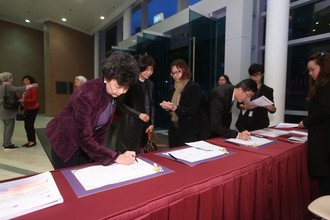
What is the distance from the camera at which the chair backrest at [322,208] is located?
3.84ft

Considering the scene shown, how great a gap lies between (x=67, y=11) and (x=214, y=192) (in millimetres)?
9237

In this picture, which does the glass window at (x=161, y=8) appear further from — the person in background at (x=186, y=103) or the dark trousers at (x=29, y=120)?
the person in background at (x=186, y=103)

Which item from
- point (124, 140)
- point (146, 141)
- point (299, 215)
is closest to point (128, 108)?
point (124, 140)

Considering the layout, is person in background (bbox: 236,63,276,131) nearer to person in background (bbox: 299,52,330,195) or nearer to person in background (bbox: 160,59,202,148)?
person in background (bbox: 160,59,202,148)

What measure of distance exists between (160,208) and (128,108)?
4.05ft

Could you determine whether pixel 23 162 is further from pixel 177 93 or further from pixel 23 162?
pixel 177 93

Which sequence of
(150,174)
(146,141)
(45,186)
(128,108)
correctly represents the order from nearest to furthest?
1. (45,186)
2. (150,174)
3. (128,108)
4. (146,141)

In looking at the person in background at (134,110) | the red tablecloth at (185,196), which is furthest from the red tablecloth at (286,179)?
the person in background at (134,110)

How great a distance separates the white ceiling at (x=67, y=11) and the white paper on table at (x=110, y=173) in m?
7.18

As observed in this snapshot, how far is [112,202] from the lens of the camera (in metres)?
0.77

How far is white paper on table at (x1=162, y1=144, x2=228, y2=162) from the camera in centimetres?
126

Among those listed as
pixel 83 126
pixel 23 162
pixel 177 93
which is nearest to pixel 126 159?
pixel 83 126

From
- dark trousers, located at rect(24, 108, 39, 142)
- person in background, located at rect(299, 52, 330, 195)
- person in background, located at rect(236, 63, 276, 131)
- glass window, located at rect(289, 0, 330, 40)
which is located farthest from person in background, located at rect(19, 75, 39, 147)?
glass window, located at rect(289, 0, 330, 40)

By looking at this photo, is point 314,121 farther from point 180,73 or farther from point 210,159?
point 180,73
